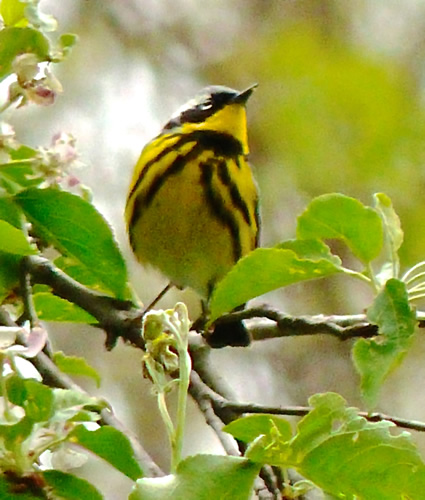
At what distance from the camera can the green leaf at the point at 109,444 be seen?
761 millimetres

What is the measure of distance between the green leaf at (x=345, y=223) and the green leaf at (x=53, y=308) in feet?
1.15

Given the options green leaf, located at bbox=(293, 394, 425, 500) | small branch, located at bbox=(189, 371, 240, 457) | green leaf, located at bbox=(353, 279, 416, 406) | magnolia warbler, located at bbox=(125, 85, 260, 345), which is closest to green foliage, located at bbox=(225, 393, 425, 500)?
green leaf, located at bbox=(293, 394, 425, 500)

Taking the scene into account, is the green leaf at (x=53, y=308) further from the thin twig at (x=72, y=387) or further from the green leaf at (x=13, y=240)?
the green leaf at (x=13, y=240)

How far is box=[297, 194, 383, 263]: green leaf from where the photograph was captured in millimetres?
991

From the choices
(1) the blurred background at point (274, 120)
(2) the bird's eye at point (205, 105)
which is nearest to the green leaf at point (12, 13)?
(2) the bird's eye at point (205, 105)

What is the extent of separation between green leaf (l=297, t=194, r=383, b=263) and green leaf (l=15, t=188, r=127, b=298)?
0.22 metres

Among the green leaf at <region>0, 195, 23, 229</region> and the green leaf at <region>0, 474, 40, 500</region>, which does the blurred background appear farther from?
the green leaf at <region>0, 474, 40, 500</region>

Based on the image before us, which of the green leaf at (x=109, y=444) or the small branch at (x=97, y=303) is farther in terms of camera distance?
the small branch at (x=97, y=303)

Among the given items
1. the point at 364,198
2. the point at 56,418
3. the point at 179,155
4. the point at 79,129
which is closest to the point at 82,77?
the point at 79,129

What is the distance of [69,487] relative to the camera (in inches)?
30.4

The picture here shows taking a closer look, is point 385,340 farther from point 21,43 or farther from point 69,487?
point 21,43

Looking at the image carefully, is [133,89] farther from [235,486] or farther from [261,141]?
[235,486]

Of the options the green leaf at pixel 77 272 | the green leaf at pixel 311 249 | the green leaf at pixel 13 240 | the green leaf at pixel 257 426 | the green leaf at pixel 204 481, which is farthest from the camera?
the green leaf at pixel 77 272

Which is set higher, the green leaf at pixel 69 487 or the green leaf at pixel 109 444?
the green leaf at pixel 109 444
